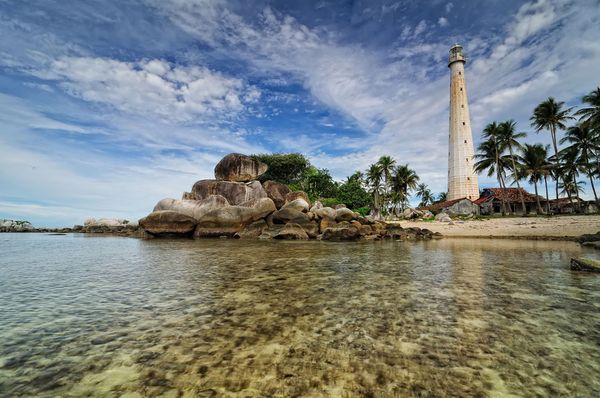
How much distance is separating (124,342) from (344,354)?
2.26 m

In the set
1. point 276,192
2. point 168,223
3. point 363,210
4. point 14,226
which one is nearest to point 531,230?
point 276,192

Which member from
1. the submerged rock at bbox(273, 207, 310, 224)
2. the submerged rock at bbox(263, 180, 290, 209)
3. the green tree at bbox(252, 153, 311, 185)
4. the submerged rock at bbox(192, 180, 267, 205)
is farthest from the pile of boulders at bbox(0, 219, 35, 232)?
the submerged rock at bbox(273, 207, 310, 224)

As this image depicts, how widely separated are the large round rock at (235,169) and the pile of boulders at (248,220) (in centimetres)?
264

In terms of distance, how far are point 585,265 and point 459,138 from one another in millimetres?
39079

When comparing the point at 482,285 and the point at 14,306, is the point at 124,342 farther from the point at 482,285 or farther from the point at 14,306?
the point at 482,285

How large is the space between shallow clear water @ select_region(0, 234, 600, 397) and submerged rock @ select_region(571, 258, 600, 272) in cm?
95

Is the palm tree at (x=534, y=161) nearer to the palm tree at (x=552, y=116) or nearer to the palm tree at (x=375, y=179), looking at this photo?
the palm tree at (x=552, y=116)

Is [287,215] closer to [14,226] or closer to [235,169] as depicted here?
[235,169]

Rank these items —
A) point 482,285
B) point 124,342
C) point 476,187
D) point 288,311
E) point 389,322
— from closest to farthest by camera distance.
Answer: point 124,342, point 389,322, point 288,311, point 482,285, point 476,187

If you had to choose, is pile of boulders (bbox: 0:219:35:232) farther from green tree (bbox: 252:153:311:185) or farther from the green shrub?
the green shrub

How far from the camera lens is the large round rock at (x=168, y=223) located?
2188 centimetres

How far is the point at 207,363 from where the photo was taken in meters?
2.51

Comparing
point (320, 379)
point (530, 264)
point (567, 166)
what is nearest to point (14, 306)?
point (320, 379)

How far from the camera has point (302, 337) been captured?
3082 millimetres
